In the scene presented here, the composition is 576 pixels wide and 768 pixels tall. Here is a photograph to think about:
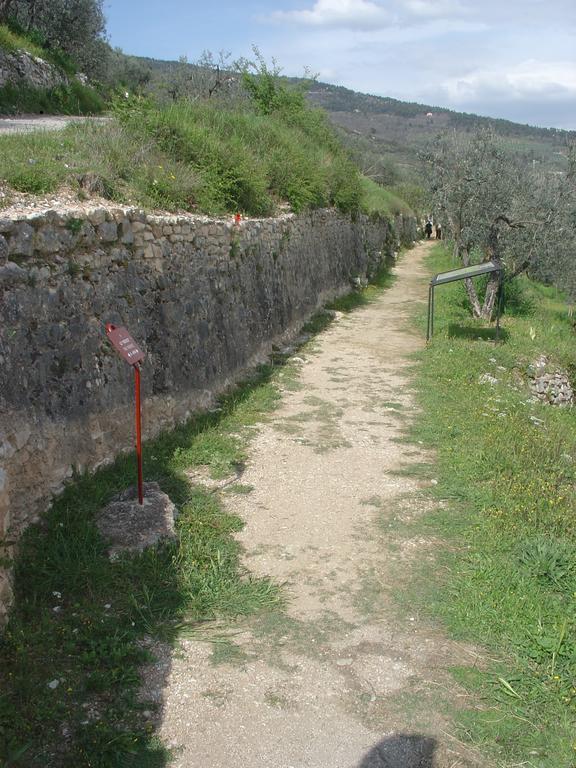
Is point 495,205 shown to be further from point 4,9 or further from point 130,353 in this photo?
point 4,9

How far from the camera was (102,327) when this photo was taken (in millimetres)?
6535

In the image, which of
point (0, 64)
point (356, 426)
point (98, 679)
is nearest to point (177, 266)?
point (356, 426)

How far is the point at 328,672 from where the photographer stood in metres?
4.10

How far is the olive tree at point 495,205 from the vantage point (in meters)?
14.8

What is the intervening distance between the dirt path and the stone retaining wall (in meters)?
1.40

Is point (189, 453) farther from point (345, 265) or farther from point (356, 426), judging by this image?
point (345, 265)

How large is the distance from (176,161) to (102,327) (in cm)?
453

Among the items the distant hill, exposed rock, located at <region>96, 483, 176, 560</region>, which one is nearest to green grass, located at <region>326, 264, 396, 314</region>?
exposed rock, located at <region>96, 483, 176, 560</region>

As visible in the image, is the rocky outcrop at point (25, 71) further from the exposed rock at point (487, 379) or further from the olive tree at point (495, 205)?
the exposed rock at point (487, 379)

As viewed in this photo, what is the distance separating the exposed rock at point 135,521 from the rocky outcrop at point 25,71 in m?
13.2

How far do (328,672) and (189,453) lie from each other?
3.52 metres

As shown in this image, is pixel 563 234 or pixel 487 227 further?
pixel 563 234

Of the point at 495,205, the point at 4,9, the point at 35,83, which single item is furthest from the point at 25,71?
the point at 495,205

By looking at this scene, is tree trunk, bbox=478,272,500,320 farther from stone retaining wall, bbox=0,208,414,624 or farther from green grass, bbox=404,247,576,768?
stone retaining wall, bbox=0,208,414,624
